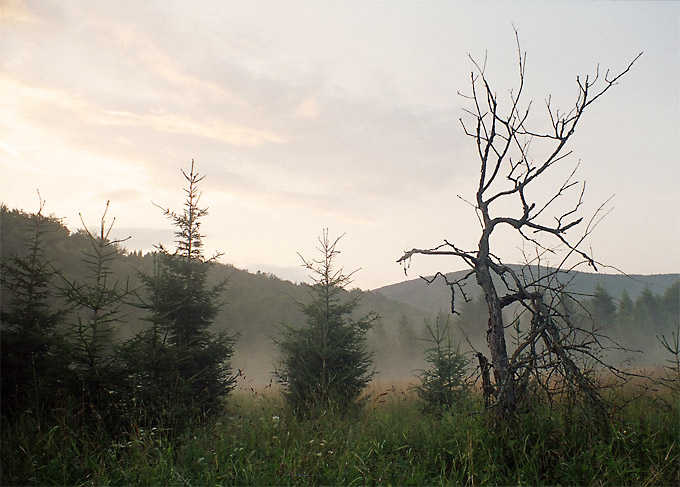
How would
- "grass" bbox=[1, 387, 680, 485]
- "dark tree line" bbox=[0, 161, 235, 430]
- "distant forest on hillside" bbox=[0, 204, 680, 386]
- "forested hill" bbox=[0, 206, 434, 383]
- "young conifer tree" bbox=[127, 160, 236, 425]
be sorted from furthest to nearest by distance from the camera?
"distant forest on hillside" bbox=[0, 204, 680, 386] < "forested hill" bbox=[0, 206, 434, 383] < "young conifer tree" bbox=[127, 160, 236, 425] < "dark tree line" bbox=[0, 161, 235, 430] < "grass" bbox=[1, 387, 680, 485]

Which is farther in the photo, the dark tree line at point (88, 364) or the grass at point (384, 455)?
the dark tree line at point (88, 364)

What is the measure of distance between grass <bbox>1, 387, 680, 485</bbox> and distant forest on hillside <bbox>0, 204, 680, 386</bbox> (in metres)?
11.7

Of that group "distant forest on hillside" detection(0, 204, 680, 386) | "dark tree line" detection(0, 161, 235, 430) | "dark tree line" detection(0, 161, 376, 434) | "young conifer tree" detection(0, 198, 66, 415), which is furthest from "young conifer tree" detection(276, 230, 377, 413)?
"distant forest on hillside" detection(0, 204, 680, 386)

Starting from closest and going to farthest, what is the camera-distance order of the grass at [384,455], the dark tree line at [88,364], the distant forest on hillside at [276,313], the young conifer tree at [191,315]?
the grass at [384,455] → the dark tree line at [88,364] → the young conifer tree at [191,315] → the distant forest on hillside at [276,313]

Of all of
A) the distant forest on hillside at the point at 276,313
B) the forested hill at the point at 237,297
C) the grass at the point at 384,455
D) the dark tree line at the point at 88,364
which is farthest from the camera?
the distant forest on hillside at the point at 276,313

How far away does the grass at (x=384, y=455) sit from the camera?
4.64 m

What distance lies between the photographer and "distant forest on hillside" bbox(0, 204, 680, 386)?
26.5 meters

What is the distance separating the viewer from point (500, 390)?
214 inches

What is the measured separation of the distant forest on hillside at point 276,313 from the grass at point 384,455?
1174 cm

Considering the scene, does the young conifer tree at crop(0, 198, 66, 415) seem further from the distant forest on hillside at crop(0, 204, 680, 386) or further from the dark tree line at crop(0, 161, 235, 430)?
the distant forest on hillside at crop(0, 204, 680, 386)

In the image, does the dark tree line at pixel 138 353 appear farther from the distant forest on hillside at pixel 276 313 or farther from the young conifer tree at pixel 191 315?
the distant forest on hillside at pixel 276 313

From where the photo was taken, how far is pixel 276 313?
120ft

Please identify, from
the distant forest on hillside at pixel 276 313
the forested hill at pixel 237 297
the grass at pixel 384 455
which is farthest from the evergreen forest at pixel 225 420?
the forested hill at pixel 237 297

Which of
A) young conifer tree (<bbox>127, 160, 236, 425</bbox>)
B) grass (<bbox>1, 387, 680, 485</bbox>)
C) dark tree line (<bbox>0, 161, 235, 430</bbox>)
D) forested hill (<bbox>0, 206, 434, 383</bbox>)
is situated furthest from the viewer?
forested hill (<bbox>0, 206, 434, 383</bbox>)
